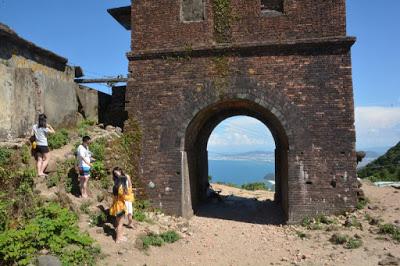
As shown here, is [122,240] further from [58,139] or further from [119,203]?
[58,139]

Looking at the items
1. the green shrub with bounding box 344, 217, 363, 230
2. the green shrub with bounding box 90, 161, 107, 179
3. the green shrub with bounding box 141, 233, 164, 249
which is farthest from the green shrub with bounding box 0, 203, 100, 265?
the green shrub with bounding box 344, 217, 363, 230

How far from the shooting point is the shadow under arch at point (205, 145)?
11477 millimetres

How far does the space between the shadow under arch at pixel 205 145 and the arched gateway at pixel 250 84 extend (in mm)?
110

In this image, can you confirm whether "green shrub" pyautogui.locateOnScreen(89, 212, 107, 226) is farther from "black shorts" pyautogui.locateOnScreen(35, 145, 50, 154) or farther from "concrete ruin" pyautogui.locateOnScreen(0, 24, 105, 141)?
"concrete ruin" pyautogui.locateOnScreen(0, 24, 105, 141)

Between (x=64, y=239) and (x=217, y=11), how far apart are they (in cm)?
766

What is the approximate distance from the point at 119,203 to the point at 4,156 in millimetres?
2984

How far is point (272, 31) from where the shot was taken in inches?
437

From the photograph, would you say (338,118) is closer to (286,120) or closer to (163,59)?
(286,120)

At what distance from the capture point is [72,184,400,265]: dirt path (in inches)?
317

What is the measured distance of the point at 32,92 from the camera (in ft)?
36.5


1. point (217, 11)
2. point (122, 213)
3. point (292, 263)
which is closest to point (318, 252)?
point (292, 263)

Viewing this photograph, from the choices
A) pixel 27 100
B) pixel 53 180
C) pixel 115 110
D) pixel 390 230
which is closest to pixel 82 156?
pixel 53 180

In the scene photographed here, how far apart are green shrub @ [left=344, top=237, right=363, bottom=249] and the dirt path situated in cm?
12

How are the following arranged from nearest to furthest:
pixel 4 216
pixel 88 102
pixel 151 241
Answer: pixel 4 216
pixel 151 241
pixel 88 102
